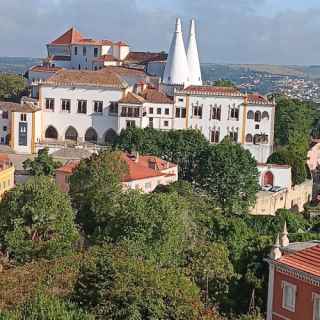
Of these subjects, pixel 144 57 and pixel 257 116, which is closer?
pixel 257 116

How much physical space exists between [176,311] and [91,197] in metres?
13.4

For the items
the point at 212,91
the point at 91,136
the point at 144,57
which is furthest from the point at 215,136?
the point at 144,57

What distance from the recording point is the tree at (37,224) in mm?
22609

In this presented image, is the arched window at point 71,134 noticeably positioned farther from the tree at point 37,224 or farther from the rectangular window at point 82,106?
the tree at point 37,224

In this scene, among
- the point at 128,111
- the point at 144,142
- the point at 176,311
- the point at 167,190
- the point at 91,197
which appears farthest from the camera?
the point at 128,111

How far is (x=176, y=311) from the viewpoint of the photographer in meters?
14.4

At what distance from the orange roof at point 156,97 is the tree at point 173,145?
16.3ft

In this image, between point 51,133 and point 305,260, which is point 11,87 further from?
point 305,260

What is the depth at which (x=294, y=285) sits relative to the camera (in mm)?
16031

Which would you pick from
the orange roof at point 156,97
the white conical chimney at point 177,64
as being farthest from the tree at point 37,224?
the white conical chimney at point 177,64

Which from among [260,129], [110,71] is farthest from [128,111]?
[260,129]

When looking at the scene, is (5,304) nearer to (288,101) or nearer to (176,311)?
(176,311)

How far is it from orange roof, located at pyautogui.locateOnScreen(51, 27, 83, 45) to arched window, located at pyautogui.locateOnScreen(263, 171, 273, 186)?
2264cm

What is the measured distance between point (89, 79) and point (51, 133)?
4086 millimetres
